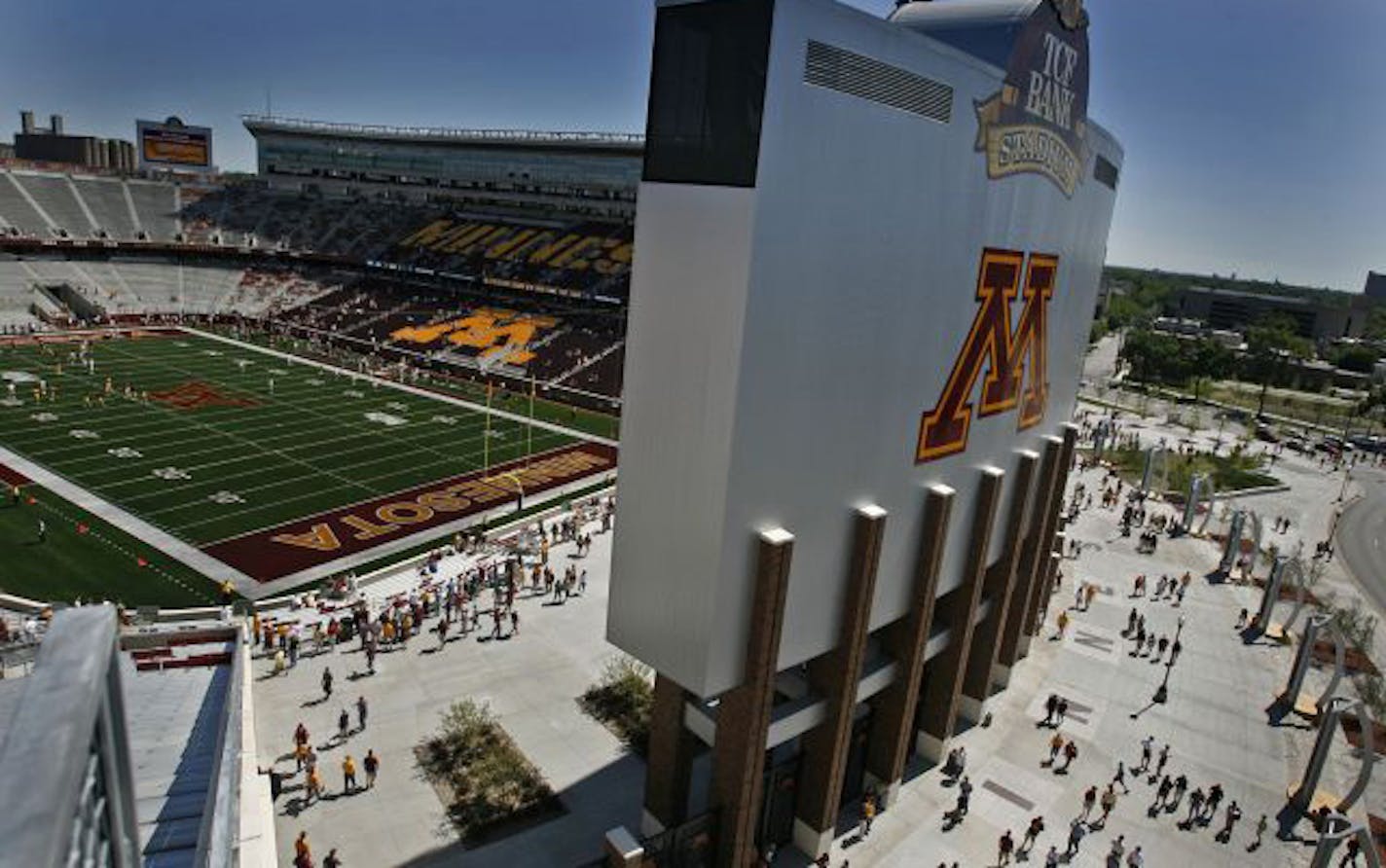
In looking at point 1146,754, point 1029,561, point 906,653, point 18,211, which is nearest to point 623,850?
point 906,653

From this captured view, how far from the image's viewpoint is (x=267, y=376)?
51.5 metres

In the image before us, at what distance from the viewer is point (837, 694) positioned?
15570mm

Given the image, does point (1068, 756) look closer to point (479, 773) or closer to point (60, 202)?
point (479, 773)

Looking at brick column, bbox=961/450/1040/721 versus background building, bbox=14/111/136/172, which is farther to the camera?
background building, bbox=14/111/136/172

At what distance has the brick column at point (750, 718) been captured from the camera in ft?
43.5

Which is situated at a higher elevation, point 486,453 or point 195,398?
point 486,453

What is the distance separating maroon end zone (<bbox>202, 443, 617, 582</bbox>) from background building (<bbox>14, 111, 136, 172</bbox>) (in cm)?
11097

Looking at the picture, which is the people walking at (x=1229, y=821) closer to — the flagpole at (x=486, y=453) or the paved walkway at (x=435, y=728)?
the paved walkway at (x=435, y=728)

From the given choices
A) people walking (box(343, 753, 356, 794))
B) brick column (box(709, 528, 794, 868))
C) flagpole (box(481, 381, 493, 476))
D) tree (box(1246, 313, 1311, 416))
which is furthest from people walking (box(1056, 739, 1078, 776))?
tree (box(1246, 313, 1311, 416))

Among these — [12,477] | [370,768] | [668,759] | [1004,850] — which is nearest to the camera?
[668,759]

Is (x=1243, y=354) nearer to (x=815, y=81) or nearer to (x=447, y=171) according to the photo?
(x=447, y=171)

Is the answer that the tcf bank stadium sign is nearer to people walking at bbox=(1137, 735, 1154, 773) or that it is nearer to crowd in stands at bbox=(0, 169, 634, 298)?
people walking at bbox=(1137, 735, 1154, 773)

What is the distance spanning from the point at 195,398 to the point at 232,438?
8062 mm

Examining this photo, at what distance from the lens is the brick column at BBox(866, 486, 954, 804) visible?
55.6ft
